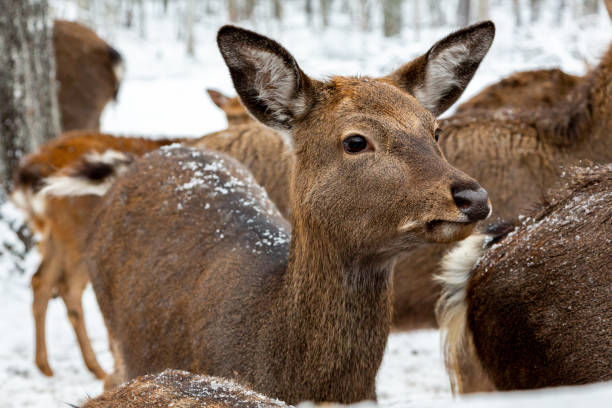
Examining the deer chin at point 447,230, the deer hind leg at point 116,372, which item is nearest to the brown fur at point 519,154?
the deer hind leg at point 116,372

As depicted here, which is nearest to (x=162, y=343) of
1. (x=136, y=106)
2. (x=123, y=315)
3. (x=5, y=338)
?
(x=123, y=315)

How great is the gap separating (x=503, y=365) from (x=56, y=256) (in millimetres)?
4678

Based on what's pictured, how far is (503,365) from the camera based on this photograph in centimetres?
303

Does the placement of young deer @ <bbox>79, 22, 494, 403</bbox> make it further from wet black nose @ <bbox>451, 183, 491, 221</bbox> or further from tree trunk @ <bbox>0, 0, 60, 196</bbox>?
tree trunk @ <bbox>0, 0, 60, 196</bbox>

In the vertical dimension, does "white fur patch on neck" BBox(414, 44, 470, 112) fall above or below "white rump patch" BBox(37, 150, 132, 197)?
above

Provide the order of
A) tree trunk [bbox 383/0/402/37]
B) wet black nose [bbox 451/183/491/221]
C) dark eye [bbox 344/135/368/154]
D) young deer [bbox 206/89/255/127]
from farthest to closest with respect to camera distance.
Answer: tree trunk [bbox 383/0/402/37] → young deer [bbox 206/89/255/127] → dark eye [bbox 344/135/368/154] → wet black nose [bbox 451/183/491/221]

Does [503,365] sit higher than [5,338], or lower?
higher

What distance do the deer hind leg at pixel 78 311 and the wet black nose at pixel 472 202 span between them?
14.6 ft

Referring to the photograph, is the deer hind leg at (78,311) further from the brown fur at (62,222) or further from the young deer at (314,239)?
the young deer at (314,239)

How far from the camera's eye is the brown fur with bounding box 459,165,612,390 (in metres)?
2.65

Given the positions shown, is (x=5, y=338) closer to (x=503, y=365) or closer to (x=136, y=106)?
(x=503, y=365)

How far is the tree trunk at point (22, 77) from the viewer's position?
7.45 m

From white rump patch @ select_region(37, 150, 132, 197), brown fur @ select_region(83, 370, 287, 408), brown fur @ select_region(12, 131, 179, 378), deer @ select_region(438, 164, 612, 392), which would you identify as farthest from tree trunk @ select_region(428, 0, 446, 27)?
brown fur @ select_region(83, 370, 287, 408)

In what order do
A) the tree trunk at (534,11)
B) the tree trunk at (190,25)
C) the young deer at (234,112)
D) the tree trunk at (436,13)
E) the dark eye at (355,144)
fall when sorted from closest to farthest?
the dark eye at (355,144), the young deer at (234,112), the tree trunk at (190,25), the tree trunk at (534,11), the tree trunk at (436,13)
